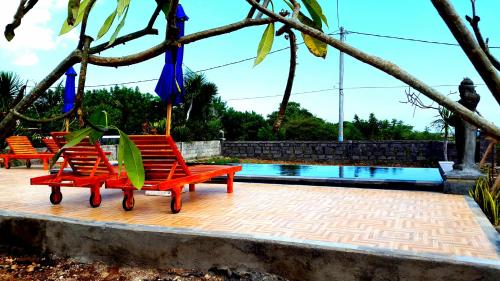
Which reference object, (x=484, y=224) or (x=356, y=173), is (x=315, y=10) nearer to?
(x=484, y=224)

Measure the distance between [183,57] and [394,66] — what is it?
20.6 ft

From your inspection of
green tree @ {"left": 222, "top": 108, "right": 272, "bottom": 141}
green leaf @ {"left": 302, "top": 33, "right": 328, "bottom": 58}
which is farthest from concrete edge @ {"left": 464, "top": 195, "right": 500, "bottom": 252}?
green tree @ {"left": 222, "top": 108, "right": 272, "bottom": 141}

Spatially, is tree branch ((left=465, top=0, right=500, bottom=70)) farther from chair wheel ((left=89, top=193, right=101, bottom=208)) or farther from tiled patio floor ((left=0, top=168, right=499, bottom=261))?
chair wheel ((left=89, top=193, right=101, bottom=208))

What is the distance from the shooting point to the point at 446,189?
7.37m

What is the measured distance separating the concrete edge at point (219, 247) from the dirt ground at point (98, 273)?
0.08 metres

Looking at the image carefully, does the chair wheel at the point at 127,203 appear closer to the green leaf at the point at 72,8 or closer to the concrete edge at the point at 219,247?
the concrete edge at the point at 219,247

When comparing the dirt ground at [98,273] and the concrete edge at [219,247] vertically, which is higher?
the concrete edge at [219,247]

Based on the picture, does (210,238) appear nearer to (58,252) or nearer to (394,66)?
(58,252)

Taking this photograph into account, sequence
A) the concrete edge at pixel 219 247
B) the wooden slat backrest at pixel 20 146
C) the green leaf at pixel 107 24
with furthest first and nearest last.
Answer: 1. the wooden slat backrest at pixel 20 146
2. the concrete edge at pixel 219 247
3. the green leaf at pixel 107 24

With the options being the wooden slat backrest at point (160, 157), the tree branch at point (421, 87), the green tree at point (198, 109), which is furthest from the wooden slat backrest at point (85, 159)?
the green tree at point (198, 109)

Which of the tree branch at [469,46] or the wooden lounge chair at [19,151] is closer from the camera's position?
the tree branch at [469,46]

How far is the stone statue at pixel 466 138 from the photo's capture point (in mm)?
7031

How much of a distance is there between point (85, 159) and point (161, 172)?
1319mm

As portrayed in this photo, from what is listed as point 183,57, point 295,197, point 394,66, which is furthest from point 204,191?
point 394,66
